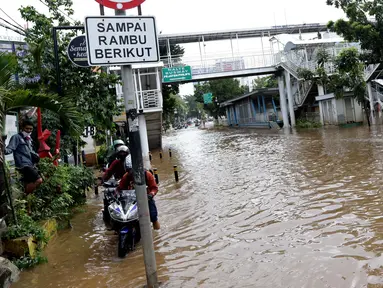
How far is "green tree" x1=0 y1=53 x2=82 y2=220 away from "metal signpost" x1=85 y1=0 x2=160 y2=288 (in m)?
2.04

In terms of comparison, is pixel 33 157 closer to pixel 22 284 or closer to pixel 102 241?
pixel 102 241

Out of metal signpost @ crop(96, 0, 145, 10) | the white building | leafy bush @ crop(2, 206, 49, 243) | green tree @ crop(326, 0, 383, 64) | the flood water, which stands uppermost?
green tree @ crop(326, 0, 383, 64)

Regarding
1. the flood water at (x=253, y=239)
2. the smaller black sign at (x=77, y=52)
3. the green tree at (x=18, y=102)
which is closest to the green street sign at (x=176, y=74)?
the flood water at (x=253, y=239)

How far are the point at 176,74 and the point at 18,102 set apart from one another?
20314 mm

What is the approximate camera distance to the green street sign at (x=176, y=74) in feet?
82.0

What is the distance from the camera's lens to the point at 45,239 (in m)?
5.41

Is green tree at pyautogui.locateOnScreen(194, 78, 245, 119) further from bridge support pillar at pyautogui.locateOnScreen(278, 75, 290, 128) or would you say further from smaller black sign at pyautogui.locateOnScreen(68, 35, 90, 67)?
smaller black sign at pyautogui.locateOnScreen(68, 35, 90, 67)

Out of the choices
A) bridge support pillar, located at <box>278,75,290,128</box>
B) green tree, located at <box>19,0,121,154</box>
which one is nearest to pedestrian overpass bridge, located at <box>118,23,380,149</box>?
bridge support pillar, located at <box>278,75,290,128</box>

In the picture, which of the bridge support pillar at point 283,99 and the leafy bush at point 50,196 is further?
the bridge support pillar at point 283,99

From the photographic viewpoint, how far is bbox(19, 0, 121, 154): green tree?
8.98 m

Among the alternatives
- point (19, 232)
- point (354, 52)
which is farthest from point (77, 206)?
point (354, 52)

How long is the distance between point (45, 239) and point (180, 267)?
2170 mm

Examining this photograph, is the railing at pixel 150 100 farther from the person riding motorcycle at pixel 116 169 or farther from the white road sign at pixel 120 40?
the white road sign at pixel 120 40

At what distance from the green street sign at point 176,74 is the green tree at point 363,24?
36.4ft
